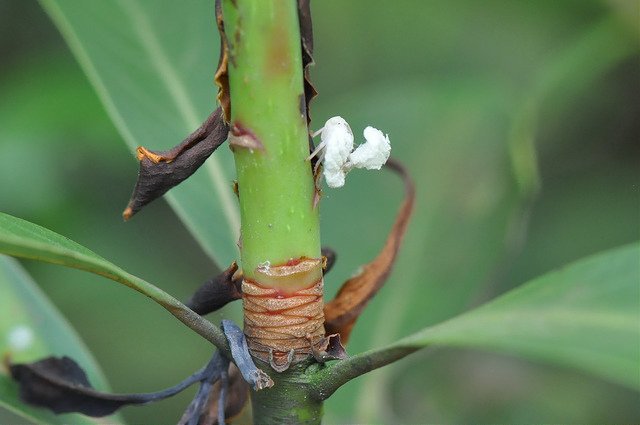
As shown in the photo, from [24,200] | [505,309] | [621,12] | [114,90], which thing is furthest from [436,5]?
[505,309]

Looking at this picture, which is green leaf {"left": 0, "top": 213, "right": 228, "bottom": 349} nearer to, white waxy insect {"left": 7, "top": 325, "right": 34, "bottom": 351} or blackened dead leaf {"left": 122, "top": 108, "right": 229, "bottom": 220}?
blackened dead leaf {"left": 122, "top": 108, "right": 229, "bottom": 220}

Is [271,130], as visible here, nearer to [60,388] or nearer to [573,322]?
[573,322]

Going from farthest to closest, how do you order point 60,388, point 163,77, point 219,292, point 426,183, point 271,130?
1. point 426,183
2. point 163,77
3. point 60,388
4. point 219,292
5. point 271,130

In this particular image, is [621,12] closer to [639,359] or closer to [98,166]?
[98,166]

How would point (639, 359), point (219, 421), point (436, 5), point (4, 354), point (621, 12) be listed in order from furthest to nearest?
point (436, 5) → point (621, 12) → point (4, 354) → point (219, 421) → point (639, 359)

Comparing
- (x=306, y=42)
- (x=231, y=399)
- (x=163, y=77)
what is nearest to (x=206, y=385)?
(x=231, y=399)

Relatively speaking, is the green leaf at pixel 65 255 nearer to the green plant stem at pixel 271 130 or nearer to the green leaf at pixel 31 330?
the green plant stem at pixel 271 130
